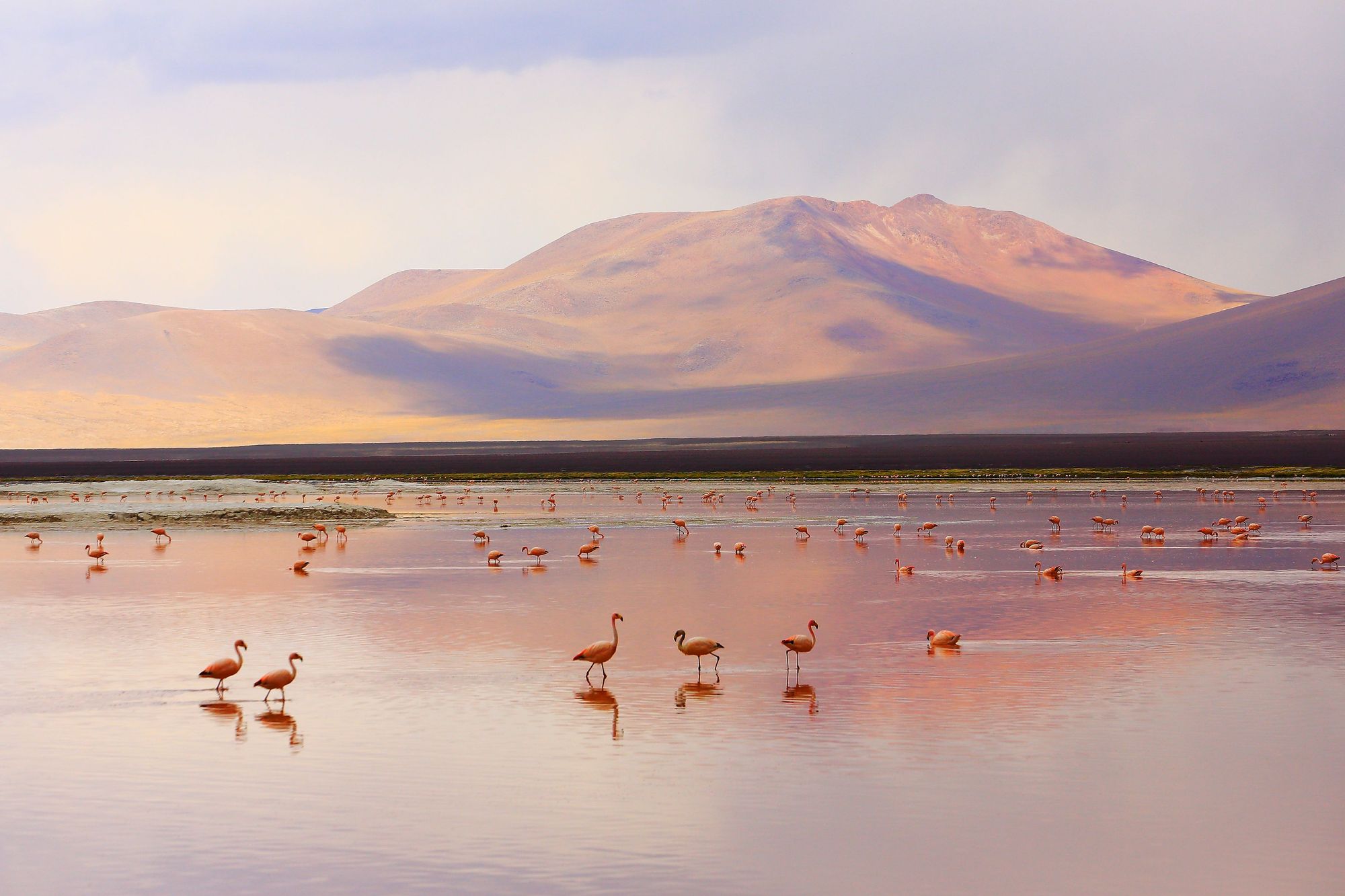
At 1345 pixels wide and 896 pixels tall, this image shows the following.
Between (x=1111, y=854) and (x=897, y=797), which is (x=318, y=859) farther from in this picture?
(x=1111, y=854)

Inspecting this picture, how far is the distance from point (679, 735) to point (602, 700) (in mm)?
1881

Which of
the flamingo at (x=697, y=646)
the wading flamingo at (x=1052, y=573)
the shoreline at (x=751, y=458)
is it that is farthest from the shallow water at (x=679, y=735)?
the shoreline at (x=751, y=458)

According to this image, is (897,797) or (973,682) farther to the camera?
(973,682)

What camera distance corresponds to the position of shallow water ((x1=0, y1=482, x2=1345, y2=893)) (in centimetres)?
1005

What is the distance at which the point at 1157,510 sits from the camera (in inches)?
1877

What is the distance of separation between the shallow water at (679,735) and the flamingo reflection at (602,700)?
54mm

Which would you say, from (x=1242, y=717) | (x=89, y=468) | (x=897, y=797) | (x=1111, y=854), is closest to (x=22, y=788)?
(x=897, y=797)

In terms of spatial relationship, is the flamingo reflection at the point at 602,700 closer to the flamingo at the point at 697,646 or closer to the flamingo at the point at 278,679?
the flamingo at the point at 697,646

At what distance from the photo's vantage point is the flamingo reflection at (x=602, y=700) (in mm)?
14672

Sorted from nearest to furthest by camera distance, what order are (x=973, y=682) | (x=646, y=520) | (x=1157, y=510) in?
(x=973, y=682)
(x=646, y=520)
(x=1157, y=510)

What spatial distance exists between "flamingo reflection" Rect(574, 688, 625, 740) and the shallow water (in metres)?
0.05

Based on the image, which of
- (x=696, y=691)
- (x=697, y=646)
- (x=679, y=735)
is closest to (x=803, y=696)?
(x=696, y=691)

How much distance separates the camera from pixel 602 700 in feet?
50.9

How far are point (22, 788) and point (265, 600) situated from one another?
12346 mm
